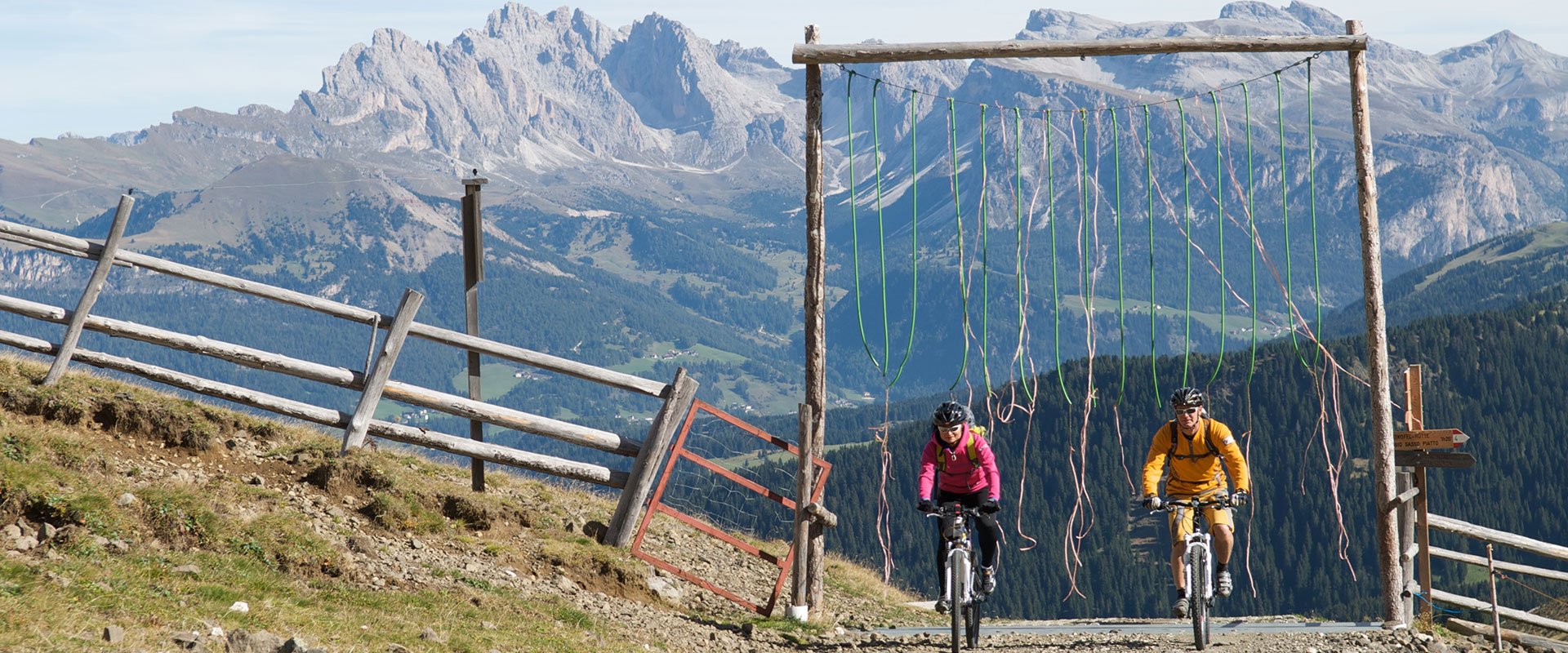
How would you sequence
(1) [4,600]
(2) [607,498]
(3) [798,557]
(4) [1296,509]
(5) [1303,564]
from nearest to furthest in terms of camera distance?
(1) [4,600] → (3) [798,557] → (2) [607,498] → (5) [1303,564] → (4) [1296,509]

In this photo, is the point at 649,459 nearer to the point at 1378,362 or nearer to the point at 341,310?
the point at 341,310

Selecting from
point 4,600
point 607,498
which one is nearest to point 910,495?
point 607,498

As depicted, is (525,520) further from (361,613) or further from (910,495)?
(910,495)

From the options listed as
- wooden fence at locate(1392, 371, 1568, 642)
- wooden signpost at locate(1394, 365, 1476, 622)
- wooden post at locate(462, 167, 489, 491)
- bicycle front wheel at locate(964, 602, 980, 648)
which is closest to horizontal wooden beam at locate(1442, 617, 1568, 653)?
wooden fence at locate(1392, 371, 1568, 642)

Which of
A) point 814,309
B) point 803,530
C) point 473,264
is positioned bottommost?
point 803,530

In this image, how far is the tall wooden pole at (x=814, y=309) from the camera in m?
12.5

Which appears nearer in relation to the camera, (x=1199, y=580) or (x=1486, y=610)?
(x=1199, y=580)

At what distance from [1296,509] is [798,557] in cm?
17285

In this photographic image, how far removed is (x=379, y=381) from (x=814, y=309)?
15.8ft

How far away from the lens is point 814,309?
12.9 m

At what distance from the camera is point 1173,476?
35.6 ft

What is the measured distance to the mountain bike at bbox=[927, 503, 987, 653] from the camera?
10266mm

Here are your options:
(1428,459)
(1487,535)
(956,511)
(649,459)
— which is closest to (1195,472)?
(956,511)

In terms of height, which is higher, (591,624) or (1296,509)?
(591,624)
